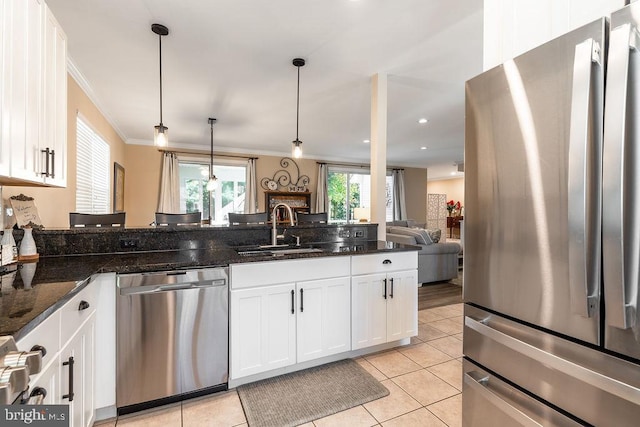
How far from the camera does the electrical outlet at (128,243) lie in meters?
2.24

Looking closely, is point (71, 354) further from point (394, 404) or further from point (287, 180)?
point (287, 180)

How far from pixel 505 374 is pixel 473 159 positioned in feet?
2.68

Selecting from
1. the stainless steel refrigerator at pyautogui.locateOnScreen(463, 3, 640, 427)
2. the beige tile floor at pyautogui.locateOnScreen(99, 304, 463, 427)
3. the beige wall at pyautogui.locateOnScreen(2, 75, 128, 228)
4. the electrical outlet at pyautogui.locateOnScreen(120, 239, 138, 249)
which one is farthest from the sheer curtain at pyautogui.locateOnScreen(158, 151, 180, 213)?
the stainless steel refrigerator at pyautogui.locateOnScreen(463, 3, 640, 427)

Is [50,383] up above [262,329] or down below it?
above

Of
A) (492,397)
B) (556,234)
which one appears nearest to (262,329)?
(492,397)

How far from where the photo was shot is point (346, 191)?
855cm

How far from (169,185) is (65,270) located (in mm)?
5106

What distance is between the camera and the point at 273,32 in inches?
97.8

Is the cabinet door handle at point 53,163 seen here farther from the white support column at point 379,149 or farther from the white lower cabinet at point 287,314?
the white support column at point 379,149

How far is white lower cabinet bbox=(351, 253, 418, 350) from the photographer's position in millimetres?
2352

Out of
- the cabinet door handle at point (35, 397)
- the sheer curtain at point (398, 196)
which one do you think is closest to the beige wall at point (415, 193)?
the sheer curtain at point (398, 196)

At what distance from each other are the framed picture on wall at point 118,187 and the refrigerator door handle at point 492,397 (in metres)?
5.66

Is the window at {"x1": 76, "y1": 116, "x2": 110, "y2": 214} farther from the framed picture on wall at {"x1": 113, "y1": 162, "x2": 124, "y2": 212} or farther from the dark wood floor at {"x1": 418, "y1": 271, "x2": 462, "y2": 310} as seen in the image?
the dark wood floor at {"x1": 418, "y1": 271, "x2": 462, "y2": 310}

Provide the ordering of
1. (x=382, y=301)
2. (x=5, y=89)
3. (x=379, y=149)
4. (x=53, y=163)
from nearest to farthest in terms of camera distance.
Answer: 1. (x=5, y=89)
2. (x=53, y=163)
3. (x=382, y=301)
4. (x=379, y=149)
